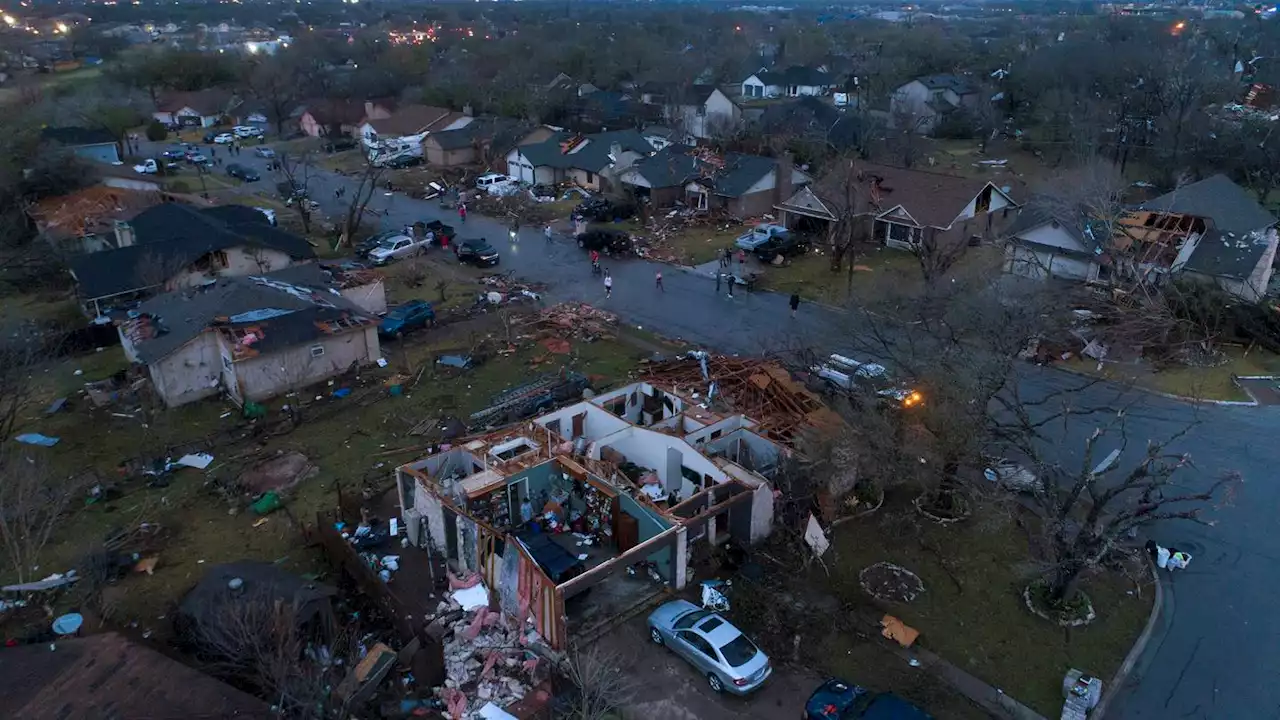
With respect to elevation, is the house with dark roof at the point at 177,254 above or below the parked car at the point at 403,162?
above

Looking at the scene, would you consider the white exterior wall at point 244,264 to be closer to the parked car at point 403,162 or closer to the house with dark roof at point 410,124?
the parked car at point 403,162

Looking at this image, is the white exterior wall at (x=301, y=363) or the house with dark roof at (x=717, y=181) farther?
the house with dark roof at (x=717, y=181)

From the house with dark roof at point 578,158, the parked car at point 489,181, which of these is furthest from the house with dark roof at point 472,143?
the parked car at point 489,181

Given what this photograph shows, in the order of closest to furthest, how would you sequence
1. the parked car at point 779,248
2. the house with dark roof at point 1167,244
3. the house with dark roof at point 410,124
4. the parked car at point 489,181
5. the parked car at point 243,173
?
the house with dark roof at point 1167,244, the parked car at point 779,248, the parked car at point 489,181, the parked car at point 243,173, the house with dark roof at point 410,124

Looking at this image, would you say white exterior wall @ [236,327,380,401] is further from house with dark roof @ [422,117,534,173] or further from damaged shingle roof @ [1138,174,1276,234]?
house with dark roof @ [422,117,534,173]

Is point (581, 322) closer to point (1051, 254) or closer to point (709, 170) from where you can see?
point (709, 170)

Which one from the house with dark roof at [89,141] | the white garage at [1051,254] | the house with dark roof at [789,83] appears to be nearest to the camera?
the white garage at [1051,254]

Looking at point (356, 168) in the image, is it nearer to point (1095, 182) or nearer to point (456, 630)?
point (1095, 182)

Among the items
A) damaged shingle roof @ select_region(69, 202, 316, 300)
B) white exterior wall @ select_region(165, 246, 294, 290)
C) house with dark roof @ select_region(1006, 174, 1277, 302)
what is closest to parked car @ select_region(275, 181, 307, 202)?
damaged shingle roof @ select_region(69, 202, 316, 300)
